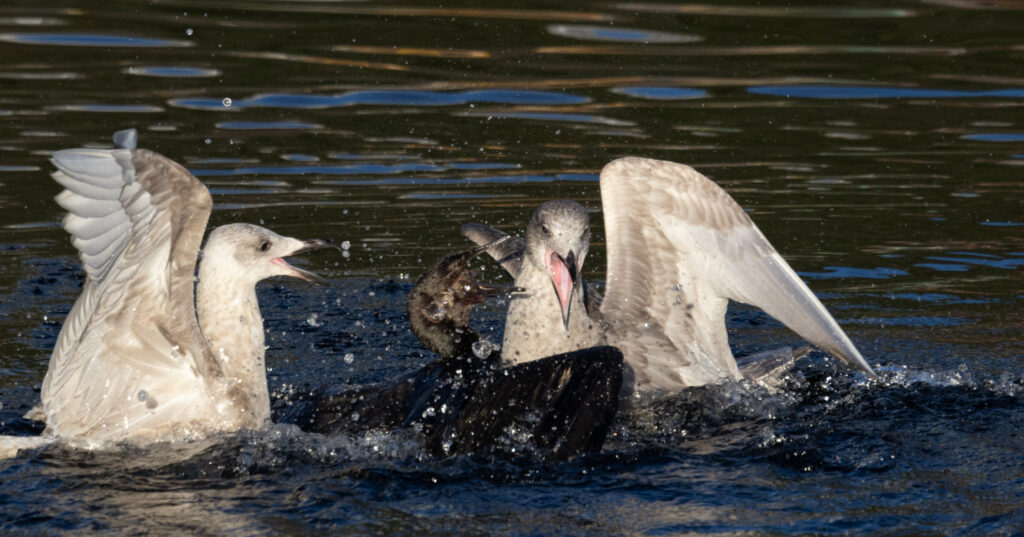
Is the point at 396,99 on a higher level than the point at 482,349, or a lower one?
higher

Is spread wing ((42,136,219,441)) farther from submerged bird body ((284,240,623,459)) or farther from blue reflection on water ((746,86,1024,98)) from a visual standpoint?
blue reflection on water ((746,86,1024,98))

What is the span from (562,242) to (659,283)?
843mm

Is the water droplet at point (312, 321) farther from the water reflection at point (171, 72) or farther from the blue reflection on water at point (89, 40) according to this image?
the blue reflection on water at point (89, 40)

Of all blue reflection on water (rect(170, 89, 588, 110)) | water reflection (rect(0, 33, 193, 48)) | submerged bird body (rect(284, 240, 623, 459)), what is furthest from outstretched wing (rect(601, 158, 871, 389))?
water reflection (rect(0, 33, 193, 48))

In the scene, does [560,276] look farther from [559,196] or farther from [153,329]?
[559,196]

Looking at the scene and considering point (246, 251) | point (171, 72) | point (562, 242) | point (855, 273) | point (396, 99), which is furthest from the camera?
point (171, 72)

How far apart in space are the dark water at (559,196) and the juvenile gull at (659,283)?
0.31m

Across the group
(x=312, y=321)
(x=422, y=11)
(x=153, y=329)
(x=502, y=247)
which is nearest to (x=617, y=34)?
(x=422, y=11)

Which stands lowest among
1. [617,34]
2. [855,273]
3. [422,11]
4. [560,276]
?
[855,273]

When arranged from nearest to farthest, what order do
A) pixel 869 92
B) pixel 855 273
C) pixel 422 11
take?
pixel 855 273 < pixel 869 92 < pixel 422 11

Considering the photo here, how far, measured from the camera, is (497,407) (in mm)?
5555

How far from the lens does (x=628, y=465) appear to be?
5496mm

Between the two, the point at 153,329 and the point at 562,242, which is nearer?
the point at 153,329

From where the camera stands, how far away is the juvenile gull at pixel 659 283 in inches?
248
